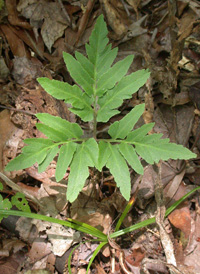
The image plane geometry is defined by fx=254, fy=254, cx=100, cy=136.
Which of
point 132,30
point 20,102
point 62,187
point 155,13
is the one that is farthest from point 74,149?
point 155,13

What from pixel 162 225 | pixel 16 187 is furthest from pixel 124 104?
pixel 16 187

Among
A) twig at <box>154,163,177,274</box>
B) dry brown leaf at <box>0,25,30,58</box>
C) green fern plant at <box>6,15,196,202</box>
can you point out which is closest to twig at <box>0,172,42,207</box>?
green fern plant at <box>6,15,196,202</box>

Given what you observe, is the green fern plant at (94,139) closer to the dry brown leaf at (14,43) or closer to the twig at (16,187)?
the twig at (16,187)

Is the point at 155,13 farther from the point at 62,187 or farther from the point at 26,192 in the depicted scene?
the point at 26,192

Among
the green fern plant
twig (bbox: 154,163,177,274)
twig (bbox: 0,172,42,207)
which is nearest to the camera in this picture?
the green fern plant

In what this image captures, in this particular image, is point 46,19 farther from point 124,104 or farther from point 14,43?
point 124,104

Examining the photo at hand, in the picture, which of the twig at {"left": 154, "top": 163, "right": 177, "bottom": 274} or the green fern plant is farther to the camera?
the twig at {"left": 154, "top": 163, "right": 177, "bottom": 274}

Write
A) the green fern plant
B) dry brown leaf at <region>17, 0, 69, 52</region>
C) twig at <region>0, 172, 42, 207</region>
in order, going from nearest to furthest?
the green fern plant < twig at <region>0, 172, 42, 207</region> < dry brown leaf at <region>17, 0, 69, 52</region>

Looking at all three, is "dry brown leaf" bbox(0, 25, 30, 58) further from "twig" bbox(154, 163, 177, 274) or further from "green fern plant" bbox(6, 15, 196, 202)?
"twig" bbox(154, 163, 177, 274)
